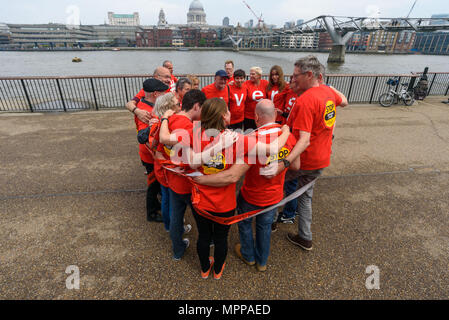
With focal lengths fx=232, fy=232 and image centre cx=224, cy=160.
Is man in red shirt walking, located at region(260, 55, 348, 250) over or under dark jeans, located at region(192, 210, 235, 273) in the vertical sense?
over

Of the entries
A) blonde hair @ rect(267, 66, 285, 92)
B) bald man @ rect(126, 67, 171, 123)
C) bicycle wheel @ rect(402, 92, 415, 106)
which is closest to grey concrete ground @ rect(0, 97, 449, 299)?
bald man @ rect(126, 67, 171, 123)

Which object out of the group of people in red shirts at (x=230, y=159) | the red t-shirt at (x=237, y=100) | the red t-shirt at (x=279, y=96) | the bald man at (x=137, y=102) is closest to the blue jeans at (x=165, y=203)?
the group of people in red shirts at (x=230, y=159)

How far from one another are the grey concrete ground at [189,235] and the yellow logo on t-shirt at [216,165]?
1345 mm

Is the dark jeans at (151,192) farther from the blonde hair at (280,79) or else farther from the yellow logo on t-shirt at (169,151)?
the blonde hair at (280,79)

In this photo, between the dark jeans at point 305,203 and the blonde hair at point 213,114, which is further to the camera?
the dark jeans at point 305,203

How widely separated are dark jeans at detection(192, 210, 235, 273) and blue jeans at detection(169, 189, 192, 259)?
257 mm

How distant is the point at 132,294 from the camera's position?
2352mm

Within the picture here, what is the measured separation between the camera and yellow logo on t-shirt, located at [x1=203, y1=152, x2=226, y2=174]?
187 centimetres

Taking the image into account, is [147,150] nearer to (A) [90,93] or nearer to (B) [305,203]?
(B) [305,203]

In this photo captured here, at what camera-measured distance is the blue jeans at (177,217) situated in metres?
2.39


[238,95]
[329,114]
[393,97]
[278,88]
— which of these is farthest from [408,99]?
[329,114]

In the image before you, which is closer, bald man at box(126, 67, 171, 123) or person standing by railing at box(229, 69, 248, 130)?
bald man at box(126, 67, 171, 123)

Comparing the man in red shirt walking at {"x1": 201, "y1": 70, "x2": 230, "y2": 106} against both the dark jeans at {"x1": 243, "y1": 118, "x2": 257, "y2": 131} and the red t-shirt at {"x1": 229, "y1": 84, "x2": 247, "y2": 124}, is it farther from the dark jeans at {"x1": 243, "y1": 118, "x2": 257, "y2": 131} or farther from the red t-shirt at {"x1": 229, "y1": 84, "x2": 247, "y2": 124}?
the dark jeans at {"x1": 243, "y1": 118, "x2": 257, "y2": 131}
